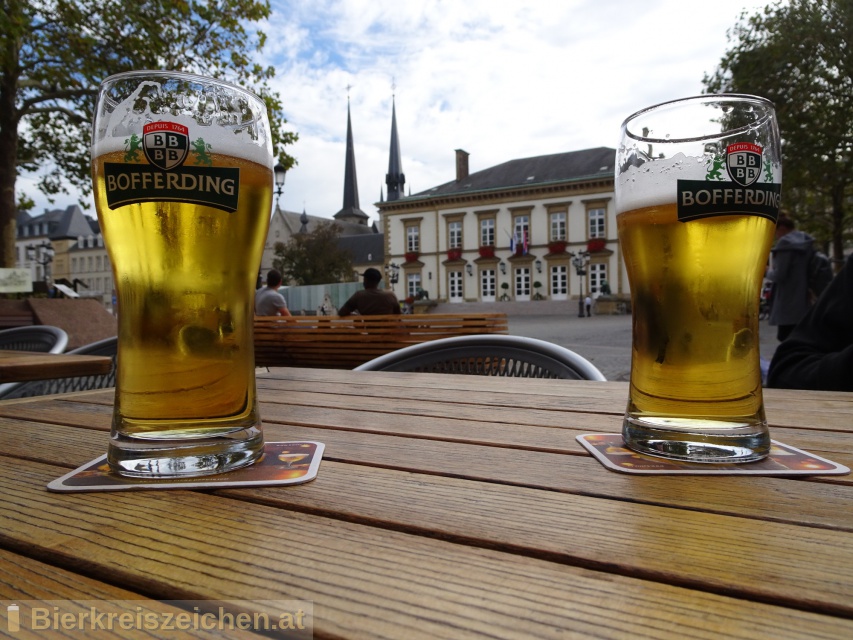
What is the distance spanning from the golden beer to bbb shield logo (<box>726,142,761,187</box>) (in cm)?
4

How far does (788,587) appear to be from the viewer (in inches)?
12.6

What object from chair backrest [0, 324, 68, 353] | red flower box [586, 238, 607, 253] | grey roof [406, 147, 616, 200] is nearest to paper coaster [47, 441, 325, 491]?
chair backrest [0, 324, 68, 353]

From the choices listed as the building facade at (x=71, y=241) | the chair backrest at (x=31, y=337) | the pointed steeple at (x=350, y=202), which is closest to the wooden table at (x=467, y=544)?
the chair backrest at (x=31, y=337)

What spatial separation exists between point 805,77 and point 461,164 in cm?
2845

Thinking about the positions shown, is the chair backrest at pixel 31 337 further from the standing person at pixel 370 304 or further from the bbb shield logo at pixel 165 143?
the standing person at pixel 370 304

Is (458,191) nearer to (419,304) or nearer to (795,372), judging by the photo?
(419,304)

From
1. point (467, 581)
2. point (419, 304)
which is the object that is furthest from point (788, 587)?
point (419, 304)

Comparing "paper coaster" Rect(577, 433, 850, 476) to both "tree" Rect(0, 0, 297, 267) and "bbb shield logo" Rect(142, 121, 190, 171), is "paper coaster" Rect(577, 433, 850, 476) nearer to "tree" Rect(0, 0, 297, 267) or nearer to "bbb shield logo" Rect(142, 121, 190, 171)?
"bbb shield logo" Rect(142, 121, 190, 171)

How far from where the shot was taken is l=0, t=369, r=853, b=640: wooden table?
295mm

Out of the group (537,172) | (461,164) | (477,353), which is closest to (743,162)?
(477,353)

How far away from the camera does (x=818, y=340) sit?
4.90 ft

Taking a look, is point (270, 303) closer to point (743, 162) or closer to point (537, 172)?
point (743, 162)

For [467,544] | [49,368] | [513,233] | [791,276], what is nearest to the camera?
[467,544]

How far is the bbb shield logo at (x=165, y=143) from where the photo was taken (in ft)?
1.80
